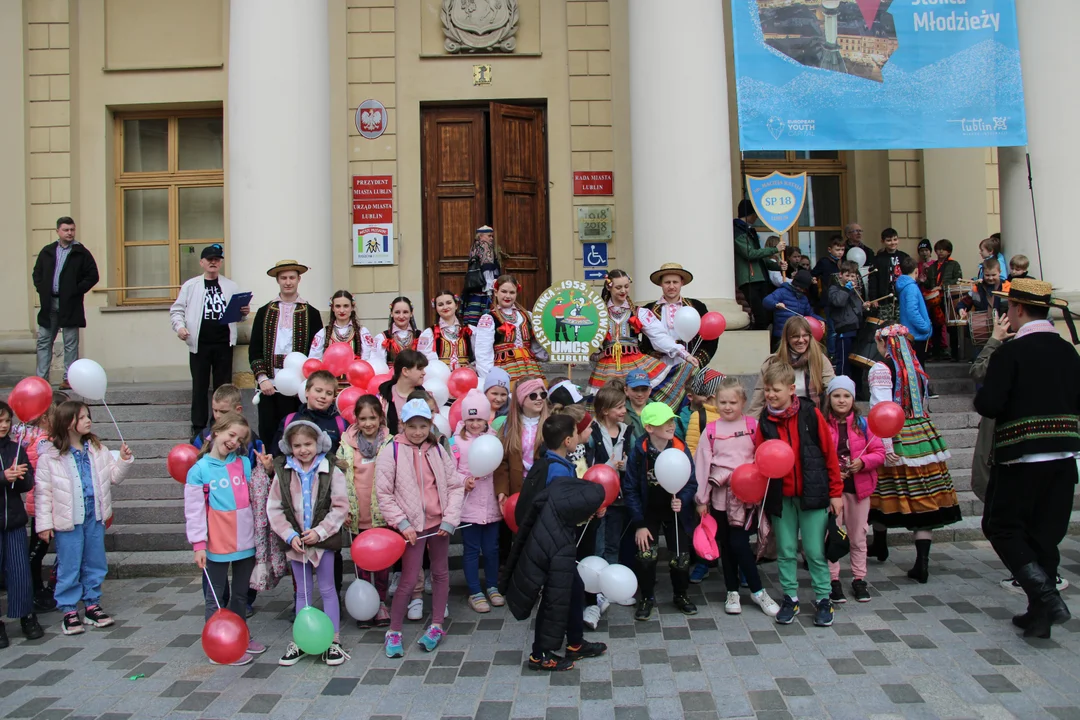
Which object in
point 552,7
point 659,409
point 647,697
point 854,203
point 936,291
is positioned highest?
point 552,7

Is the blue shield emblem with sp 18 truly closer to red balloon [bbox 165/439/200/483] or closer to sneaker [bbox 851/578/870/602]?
sneaker [bbox 851/578/870/602]

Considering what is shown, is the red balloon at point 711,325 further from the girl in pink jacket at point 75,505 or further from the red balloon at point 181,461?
the girl in pink jacket at point 75,505

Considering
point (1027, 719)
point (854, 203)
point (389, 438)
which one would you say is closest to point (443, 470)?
point (389, 438)

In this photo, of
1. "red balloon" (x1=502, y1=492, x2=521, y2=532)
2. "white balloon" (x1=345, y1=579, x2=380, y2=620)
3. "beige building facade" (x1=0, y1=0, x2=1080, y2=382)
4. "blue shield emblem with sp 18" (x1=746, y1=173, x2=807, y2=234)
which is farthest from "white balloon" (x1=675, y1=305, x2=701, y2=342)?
"beige building facade" (x1=0, y1=0, x2=1080, y2=382)

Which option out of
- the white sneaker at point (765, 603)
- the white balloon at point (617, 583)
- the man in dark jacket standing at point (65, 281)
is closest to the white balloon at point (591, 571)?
the white balloon at point (617, 583)

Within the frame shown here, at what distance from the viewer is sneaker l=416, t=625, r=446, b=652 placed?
4.73m

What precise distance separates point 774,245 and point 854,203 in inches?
122

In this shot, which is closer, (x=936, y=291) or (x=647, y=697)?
(x=647, y=697)

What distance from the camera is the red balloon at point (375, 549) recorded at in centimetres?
461

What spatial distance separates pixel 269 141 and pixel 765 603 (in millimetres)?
6435

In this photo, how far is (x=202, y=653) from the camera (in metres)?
4.82

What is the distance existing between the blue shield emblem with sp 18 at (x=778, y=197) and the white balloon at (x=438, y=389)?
161 inches

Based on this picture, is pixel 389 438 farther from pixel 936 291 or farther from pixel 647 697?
pixel 936 291

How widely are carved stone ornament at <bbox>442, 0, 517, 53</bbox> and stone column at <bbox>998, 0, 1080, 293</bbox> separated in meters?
5.77
